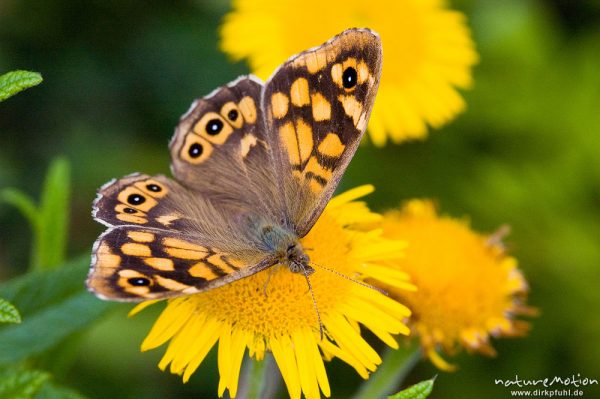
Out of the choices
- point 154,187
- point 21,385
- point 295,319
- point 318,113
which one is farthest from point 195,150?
point 21,385

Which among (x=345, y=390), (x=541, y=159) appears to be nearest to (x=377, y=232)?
(x=345, y=390)

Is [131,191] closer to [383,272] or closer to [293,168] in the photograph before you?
[293,168]

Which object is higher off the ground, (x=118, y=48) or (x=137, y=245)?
(x=118, y=48)

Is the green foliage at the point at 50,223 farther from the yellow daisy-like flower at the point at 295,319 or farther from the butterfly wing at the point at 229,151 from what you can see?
the yellow daisy-like flower at the point at 295,319

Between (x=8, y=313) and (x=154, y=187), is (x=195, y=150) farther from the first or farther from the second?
(x=8, y=313)

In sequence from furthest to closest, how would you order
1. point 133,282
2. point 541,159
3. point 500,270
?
point 541,159
point 500,270
point 133,282

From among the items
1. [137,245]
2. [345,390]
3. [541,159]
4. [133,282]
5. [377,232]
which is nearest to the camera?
[133,282]

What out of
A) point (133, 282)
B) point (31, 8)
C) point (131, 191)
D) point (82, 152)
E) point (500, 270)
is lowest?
point (133, 282)

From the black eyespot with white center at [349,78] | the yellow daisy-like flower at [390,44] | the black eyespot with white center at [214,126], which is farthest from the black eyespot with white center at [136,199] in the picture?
the yellow daisy-like flower at [390,44]
